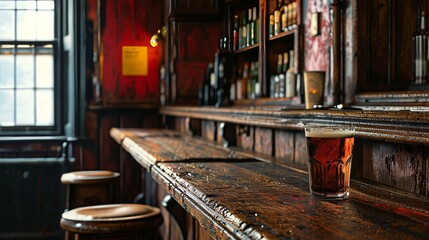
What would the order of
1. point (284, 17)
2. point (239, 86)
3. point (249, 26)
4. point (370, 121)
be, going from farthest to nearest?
point (239, 86), point (249, 26), point (284, 17), point (370, 121)

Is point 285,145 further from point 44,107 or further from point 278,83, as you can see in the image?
point 44,107

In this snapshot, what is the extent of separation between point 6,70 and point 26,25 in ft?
1.68

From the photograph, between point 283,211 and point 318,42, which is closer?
point 283,211

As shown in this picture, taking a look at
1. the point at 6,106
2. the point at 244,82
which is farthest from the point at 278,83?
the point at 6,106

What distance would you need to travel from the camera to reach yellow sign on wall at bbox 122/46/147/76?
6543 millimetres

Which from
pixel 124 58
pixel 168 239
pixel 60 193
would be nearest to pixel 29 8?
pixel 124 58

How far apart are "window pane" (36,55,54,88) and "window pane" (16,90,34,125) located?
144mm

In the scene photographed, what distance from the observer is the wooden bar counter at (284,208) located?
3.31 ft

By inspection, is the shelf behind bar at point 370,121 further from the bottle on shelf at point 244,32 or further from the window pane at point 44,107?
the window pane at point 44,107

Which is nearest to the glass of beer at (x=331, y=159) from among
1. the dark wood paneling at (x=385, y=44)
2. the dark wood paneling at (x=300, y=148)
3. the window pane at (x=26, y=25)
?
the dark wood paneling at (x=300, y=148)

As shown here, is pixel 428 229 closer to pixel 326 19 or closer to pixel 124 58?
pixel 326 19

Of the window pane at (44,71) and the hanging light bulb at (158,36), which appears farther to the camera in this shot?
the window pane at (44,71)

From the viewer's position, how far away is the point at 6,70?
21.8ft

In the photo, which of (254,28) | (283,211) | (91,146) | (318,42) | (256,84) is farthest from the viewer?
(91,146)
